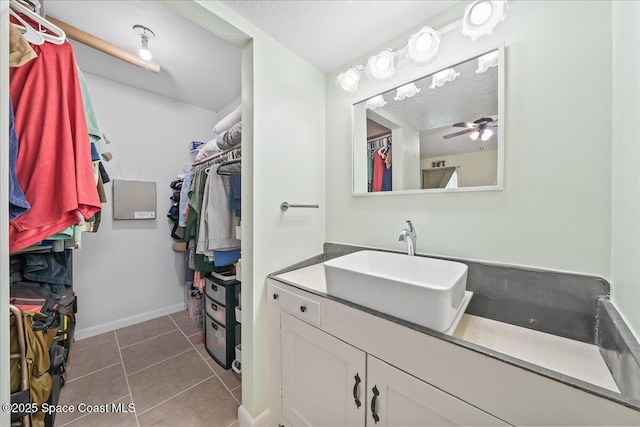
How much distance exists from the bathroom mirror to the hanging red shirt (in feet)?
4.54

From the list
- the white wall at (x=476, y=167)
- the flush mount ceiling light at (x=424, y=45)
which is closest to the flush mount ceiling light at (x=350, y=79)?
the flush mount ceiling light at (x=424, y=45)

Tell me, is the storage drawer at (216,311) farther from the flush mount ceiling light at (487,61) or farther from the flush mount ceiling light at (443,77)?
the flush mount ceiling light at (487,61)

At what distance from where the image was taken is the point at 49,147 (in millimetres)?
931

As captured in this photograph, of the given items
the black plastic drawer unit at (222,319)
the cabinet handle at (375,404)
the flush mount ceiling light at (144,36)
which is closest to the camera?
the cabinet handle at (375,404)

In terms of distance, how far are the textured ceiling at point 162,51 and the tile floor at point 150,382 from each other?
2.35m

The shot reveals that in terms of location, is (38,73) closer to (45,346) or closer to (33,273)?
(33,273)

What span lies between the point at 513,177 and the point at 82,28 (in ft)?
8.60

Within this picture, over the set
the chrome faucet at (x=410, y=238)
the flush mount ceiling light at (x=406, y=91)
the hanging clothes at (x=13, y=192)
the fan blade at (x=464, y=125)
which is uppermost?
the flush mount ceiling light at (x=406, y=91)

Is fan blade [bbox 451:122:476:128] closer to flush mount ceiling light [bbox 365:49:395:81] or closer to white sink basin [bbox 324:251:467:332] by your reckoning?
flush mount ceiling light [bbox 365:49:395:81]

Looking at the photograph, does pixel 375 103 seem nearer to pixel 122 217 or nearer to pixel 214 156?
pixel 214 156

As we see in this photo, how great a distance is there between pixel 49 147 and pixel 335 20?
4.68ft

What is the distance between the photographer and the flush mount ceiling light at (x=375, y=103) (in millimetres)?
1367

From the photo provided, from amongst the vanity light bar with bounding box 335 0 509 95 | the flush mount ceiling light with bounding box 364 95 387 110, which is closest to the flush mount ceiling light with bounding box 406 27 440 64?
the vanity light bar with bounding box 335 0 509 95

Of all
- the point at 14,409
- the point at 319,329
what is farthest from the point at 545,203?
the point at 14,409
